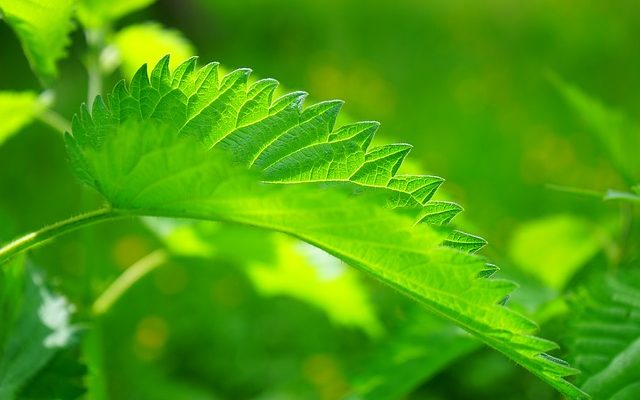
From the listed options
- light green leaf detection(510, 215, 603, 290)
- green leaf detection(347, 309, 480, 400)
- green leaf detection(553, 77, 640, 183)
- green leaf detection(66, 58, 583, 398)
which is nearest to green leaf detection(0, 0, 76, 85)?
green leaf detection(66, 58, 583, 398)

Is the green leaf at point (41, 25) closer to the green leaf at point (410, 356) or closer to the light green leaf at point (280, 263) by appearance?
the light green leaf at point (280, 263)

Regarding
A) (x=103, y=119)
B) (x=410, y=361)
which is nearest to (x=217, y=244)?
(x=410, y=361)

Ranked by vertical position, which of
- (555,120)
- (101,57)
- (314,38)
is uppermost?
(314,38)

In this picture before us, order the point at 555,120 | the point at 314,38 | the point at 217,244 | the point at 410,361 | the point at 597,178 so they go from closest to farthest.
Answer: the point at 410,361 → the point at 217,244 → the point at 597,178 → the point at 555,120 → the point at 314,38

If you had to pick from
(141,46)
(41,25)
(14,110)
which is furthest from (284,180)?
(141,46)

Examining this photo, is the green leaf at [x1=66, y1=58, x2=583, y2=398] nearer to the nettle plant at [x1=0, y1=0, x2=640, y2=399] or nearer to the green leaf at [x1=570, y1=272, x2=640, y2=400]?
the nettle plant at [x1=0, y1=0, x2=640, y2=399]

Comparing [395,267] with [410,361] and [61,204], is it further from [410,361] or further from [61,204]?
[61,204]
